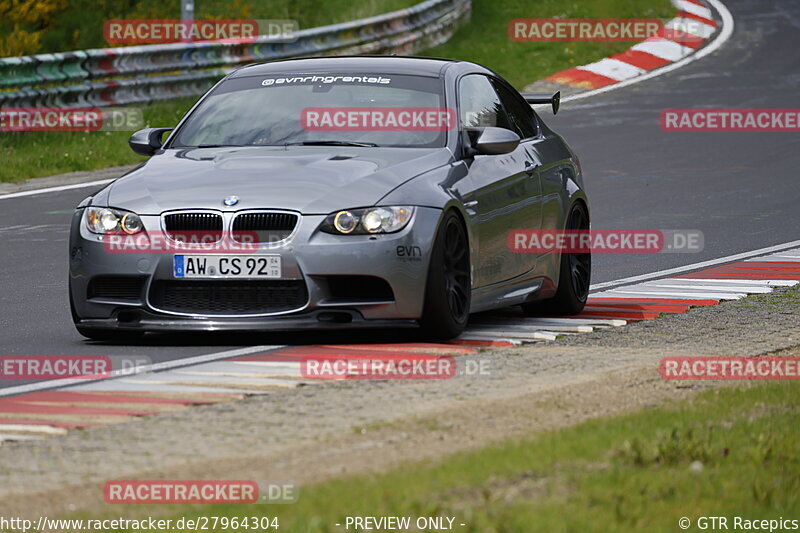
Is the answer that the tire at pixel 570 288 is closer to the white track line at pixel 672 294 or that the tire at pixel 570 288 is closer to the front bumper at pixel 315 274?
the white track line at pixel 672 294

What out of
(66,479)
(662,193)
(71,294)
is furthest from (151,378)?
(662,193)

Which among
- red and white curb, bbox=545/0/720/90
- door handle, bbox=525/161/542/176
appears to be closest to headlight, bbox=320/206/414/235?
door handle, bbox=525/161/542/176

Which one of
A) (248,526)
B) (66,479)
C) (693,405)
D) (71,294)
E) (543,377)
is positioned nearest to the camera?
(248,526)

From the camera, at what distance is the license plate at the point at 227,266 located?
30.4 feet

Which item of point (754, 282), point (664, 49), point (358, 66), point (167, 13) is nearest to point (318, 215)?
point (358, 66)

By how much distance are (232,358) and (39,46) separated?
2062cm

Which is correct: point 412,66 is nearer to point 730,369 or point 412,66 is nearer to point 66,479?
point 730,369

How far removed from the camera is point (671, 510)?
17.9ft

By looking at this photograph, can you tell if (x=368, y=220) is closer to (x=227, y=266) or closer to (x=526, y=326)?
(x=227, y=266)

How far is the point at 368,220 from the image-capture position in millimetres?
9297

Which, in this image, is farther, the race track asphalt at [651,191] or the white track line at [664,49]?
the white track line at [664,49]

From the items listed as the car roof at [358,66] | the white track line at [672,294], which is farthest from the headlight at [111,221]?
the white track line at [672,294]

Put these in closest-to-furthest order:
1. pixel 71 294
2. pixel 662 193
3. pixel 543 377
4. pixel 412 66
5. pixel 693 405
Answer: pixel 693 405
pixel 543 377
pixel 71 294
pixel 412 66
pixel 662 193

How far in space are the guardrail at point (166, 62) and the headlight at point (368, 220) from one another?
11744mm
